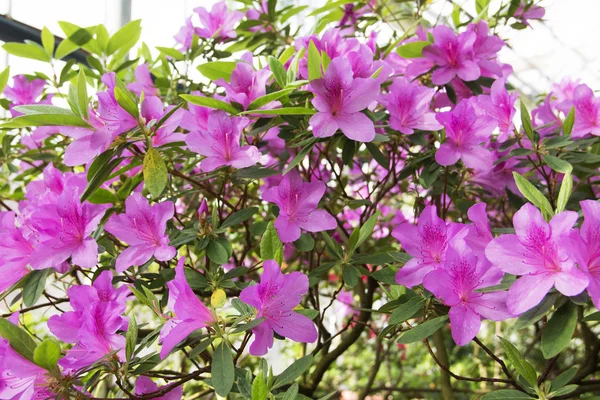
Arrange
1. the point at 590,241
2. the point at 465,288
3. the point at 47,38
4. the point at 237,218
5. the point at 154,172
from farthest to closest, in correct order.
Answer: the point at 47,38, the point at 237,218, the point at 154,172, the point at 465,288, the point at 590,241

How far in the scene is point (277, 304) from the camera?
762 millimetres

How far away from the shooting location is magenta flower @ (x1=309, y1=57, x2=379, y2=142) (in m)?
0.83

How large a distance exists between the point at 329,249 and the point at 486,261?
0.96 feet

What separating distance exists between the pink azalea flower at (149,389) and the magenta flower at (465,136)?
0.56m

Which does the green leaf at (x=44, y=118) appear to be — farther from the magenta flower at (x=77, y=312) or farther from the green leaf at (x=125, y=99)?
the magenta flower at (x=77, y=312)

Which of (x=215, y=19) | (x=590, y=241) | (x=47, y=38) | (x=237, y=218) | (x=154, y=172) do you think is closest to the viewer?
(x=590, y=241)

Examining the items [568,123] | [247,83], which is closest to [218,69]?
[247,83]

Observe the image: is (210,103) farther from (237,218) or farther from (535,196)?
(535,196)

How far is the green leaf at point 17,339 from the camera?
2.28 ft

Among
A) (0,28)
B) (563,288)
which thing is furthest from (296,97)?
(0,28)

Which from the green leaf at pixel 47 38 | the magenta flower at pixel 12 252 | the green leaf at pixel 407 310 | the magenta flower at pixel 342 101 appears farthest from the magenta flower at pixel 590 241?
the green leaf at pixel 47 38

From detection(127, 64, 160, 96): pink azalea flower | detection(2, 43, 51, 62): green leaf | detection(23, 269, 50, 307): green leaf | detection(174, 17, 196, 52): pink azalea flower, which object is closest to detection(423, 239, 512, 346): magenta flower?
detection(23, 269, 50, 307): green leaf

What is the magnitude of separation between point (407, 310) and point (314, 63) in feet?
1.17

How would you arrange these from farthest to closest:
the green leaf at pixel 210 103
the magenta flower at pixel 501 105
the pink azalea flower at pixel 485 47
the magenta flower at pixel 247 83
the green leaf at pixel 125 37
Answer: the green leaf at pixel 125 37 < the pink azalea flower at pixel 485 47 < the magenta flower at pixel 501 105 < the magenta flower at pixel 247 83 < the green leaf at pixel 210 103
